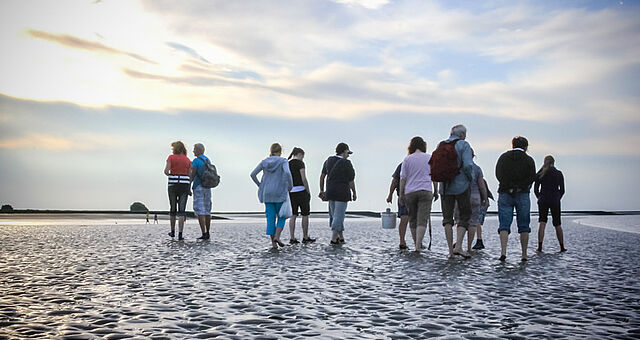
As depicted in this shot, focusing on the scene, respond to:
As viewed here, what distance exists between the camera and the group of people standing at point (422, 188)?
444 inches

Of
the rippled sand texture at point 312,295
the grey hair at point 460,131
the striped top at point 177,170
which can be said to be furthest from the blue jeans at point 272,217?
the grey hair at point 460,131

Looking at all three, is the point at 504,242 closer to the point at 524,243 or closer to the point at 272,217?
the point at 524,243

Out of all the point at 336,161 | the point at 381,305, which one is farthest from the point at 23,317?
the point at 336,161

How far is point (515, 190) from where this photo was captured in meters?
11.2

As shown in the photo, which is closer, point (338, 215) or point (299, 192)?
point (338, 215)

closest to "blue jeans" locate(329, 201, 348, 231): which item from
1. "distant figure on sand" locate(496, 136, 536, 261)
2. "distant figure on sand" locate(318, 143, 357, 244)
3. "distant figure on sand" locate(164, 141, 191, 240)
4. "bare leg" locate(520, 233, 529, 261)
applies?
"distant figure on sand" locate(318, 143, 357, 244)

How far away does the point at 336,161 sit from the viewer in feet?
49.0

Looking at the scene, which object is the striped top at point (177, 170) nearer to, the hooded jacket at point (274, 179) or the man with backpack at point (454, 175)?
the hooded jacket at point (274, 179)

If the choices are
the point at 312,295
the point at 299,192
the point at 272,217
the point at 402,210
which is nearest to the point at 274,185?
the point at 272,217

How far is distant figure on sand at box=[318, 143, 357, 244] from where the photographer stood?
14648 millimetres

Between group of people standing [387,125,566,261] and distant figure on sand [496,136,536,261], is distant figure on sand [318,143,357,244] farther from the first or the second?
distant figure on sand [496,136,536,261]

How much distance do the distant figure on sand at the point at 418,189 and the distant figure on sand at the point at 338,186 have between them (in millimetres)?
2334

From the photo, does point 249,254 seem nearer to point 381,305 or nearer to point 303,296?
point 303,296

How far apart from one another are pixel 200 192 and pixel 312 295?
9.52m
